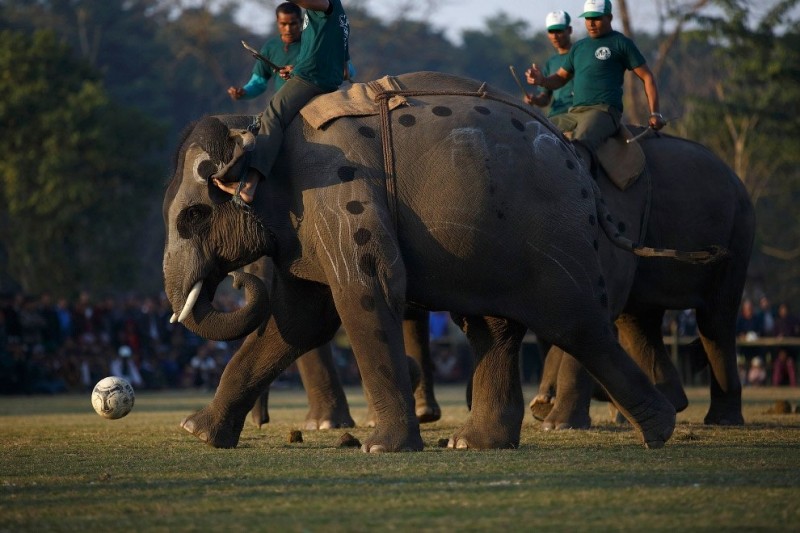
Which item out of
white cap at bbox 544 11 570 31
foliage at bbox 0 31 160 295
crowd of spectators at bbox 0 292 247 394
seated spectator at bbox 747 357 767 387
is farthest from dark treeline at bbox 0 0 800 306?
white cap at bbox 544 11 570 31

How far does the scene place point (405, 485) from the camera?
25.1ft

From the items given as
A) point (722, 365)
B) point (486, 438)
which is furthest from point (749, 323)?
point (486, 438)

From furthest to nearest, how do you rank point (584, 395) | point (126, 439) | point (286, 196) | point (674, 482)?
point (584, 395) → point (126, 439) → point (286, 196) → point (674, 482)

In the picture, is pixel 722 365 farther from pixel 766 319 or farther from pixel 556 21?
pixel 766 319

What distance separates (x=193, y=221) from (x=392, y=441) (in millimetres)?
2177

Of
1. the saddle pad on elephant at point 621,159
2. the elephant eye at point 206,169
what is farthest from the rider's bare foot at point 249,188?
the saddle pad on elephant at point 621,159

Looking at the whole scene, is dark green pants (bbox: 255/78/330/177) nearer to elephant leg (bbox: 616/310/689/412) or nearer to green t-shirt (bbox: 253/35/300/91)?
green t-shirt (bbox: 253/35/300/91)

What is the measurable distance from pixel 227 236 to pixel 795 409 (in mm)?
7731

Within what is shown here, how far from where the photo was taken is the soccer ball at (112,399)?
1219 cm

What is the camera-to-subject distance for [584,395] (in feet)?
41.3

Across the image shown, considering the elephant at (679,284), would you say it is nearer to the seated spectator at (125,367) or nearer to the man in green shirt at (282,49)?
the man in green shirt at (282,49)

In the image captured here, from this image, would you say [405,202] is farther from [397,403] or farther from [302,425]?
[302,425]

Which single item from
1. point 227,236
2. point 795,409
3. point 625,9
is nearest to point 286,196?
point 227,236

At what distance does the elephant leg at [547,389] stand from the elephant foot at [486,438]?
3226 millimetres
